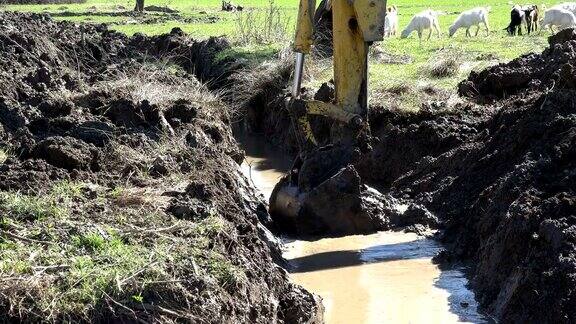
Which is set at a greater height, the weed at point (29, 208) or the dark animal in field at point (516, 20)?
the weed at point (29, 208)

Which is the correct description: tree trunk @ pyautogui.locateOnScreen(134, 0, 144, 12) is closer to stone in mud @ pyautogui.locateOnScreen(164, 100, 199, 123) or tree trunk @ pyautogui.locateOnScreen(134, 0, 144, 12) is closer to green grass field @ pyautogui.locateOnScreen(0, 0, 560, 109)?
green grass field @ pyautogui.locateOnScreen(0, 0, 560, 109)

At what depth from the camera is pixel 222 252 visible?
26.5ft

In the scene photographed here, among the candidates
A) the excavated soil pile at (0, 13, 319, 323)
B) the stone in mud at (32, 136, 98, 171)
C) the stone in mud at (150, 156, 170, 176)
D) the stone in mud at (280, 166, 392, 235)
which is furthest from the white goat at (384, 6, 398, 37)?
Result: the stone in mud at (32, 136, 98, 171)

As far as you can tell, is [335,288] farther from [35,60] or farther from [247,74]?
[247,74]

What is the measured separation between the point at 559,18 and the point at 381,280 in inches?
892

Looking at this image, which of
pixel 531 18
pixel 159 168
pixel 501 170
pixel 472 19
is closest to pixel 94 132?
pixel 159 168

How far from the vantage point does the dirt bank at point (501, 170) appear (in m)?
9.06

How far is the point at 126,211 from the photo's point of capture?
28.6ft

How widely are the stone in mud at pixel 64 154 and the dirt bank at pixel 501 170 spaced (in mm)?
3709

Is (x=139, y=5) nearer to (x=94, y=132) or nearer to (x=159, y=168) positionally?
(x=94, y=132)

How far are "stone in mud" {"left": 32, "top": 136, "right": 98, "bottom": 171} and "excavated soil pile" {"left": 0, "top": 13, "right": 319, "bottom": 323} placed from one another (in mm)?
17

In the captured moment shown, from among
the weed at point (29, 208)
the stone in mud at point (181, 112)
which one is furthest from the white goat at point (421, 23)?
the weed at point (29, 208)

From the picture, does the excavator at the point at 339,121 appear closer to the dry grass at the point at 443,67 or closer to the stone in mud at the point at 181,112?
the stone in mud at the point at 181,112

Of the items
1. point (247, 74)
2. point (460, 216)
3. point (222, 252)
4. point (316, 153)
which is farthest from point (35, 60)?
point (222, 252)
